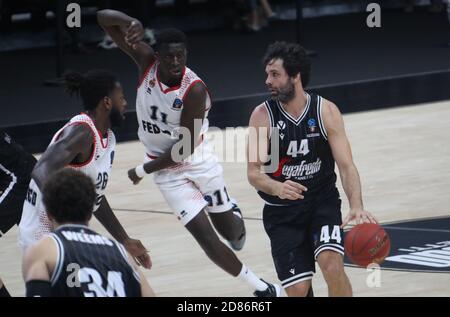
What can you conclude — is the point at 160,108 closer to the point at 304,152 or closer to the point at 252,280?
the point at 252,280

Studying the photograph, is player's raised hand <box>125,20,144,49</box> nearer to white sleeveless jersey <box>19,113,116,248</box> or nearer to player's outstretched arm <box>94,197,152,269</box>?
white sleeveless jersey <box>19,113,116,248</box>

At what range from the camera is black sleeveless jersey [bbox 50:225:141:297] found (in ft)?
16.1

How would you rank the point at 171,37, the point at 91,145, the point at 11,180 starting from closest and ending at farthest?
the point at 91,145, the point at 11,180, the point at 171,37

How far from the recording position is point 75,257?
4945mm

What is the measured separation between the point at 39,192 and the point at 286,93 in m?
1.46

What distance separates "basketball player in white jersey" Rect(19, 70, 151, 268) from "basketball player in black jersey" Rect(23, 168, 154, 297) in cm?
151

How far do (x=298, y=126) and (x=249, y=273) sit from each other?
119 cm

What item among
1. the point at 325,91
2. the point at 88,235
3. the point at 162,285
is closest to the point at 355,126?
the point at 325,91

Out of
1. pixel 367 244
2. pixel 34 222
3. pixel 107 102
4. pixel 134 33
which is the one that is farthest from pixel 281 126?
pixel 34 222

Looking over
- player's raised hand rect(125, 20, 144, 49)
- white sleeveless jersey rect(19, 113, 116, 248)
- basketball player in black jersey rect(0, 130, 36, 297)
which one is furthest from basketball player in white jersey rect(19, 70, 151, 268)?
player's raised hand rect(125, 20, 144, 49)

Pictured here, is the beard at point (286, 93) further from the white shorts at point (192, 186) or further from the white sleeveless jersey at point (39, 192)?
the white shorts at point (192, 186)

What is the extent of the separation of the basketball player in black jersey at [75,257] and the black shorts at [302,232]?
74.2 inches

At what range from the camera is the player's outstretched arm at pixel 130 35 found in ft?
25.6

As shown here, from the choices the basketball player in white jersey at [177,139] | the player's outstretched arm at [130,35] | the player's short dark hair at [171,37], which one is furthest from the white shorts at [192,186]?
the player's short dark hair at [171,37]
